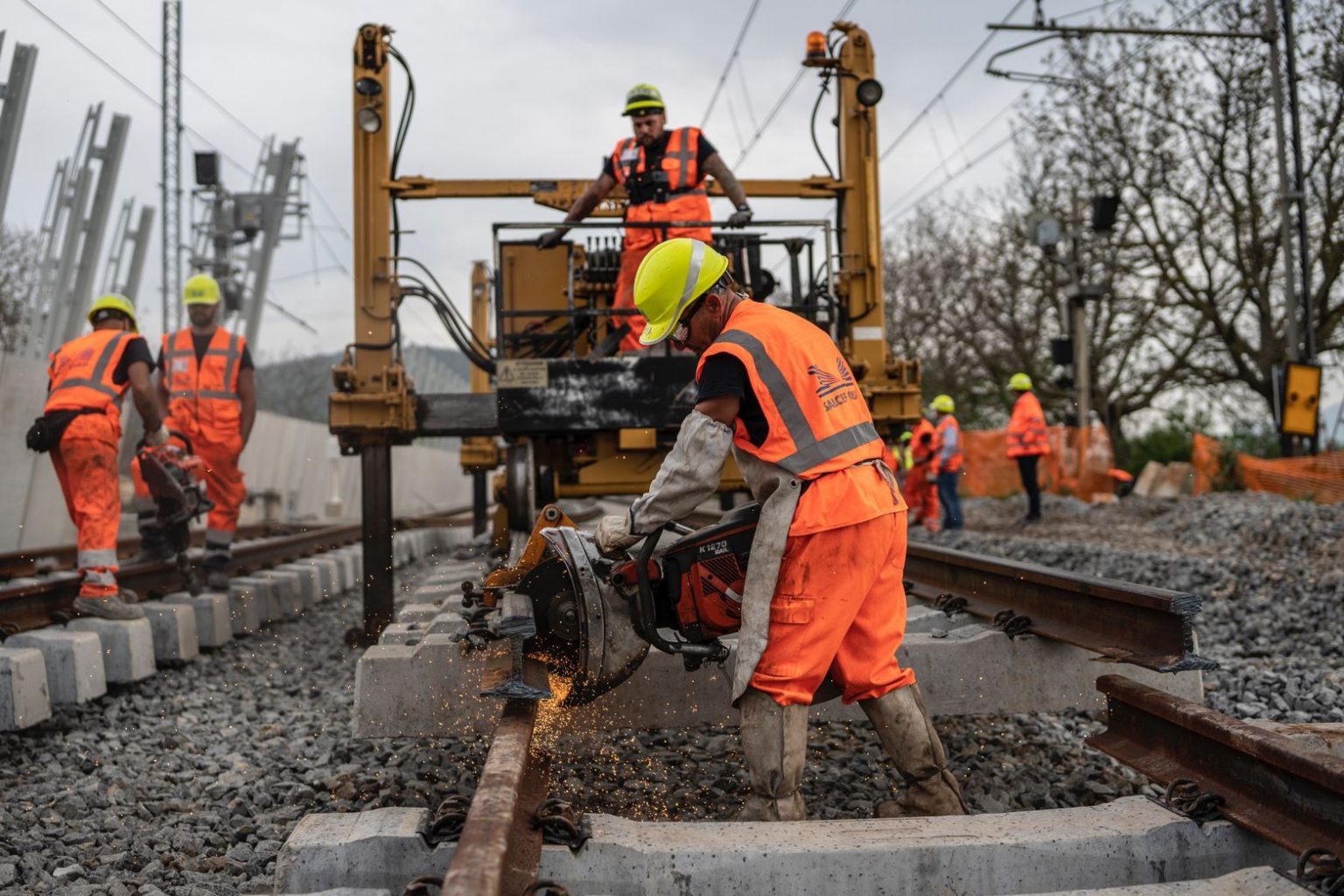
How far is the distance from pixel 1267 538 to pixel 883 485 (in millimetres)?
9517

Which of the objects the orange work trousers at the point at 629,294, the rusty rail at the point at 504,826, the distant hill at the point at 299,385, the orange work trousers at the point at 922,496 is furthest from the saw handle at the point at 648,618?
the distant hill at the point at 299,385

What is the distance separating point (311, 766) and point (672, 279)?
88.3 inches

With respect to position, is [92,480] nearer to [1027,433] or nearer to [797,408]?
[797,408]

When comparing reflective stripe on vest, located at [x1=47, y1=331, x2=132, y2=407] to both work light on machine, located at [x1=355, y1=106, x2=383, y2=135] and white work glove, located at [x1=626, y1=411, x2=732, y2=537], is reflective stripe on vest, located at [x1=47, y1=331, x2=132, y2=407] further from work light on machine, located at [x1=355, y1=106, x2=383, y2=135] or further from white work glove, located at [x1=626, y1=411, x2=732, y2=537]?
white work glove, located at [x1=626, y1=411, x2=732, y2=537]

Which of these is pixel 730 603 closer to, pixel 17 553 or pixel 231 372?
pixel 231 372

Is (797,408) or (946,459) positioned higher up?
(797,408)

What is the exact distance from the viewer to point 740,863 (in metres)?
2.57

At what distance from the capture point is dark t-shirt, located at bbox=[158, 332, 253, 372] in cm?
818

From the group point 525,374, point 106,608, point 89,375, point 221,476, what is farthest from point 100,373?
point 525,374

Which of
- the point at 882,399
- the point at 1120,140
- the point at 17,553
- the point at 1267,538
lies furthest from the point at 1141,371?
the point at 17,553

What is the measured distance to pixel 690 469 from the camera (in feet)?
10.0

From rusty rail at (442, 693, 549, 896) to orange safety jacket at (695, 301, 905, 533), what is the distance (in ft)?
3.06

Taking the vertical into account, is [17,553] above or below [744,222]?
below

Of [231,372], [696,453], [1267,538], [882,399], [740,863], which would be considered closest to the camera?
[740,863]
